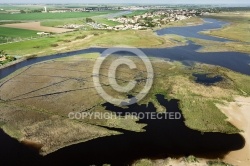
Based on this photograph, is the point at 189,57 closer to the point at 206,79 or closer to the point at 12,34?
the point at 206,79

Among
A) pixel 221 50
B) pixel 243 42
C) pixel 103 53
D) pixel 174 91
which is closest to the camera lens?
pixel 174 91

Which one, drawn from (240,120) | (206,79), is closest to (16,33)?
(206,79)

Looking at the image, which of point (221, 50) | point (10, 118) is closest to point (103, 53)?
point (221, 50)

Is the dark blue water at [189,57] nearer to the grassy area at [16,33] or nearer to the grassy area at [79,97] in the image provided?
the grassy area at [79,97]

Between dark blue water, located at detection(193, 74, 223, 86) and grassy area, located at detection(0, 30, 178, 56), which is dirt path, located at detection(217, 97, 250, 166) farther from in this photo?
grassy area, located at detection(0, 30, 178, 56)

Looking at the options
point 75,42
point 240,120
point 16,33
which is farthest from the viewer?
point 16,33

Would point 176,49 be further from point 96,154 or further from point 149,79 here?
point 96,154

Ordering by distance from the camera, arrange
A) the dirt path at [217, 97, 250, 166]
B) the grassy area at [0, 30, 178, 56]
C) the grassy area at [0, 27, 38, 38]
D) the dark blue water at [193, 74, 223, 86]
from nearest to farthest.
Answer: the dirt path at [217, 97, 250, 166], the dark blue water at [193, 74, 223, 86], the grassy area at [0, 30, 178, 56], the grassy area at [0, 27, 38, 38]

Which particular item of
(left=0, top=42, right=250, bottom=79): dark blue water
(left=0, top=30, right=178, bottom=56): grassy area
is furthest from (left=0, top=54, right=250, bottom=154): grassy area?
(left=0, top=30, right=178, bottom=56): grassy area
